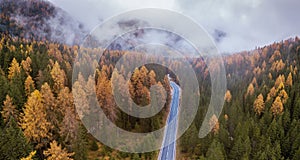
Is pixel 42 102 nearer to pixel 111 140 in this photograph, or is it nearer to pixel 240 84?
pixel 111 140

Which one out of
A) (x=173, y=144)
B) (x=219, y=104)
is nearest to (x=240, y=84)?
(x=219, y=104)

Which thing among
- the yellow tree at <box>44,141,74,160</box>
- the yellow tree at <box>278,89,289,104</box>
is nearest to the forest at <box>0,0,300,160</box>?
the yellow tree at <box>44,141,74,160</box>

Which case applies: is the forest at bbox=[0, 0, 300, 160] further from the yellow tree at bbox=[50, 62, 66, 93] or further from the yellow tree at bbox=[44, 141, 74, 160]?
the yellow tree at bbox=[50, 62, 66, 93]

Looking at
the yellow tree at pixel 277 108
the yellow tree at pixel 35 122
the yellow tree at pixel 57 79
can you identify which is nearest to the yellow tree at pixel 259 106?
the yellow tree at pixel 277 108

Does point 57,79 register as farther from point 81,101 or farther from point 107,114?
point 107,114

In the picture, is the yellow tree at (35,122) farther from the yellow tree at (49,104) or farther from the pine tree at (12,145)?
the pine tree at (12,145)

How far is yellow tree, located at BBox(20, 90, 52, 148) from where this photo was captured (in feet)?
127

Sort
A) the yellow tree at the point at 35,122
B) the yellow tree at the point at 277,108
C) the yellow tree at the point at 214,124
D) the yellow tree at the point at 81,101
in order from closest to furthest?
the yellow tree at the point at 35,122 → the yellow tree at the point at 81,101 → the yellow tree at the point at 214,124 → the yellow tree at the point at 277,108

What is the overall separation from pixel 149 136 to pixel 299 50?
133776 mm

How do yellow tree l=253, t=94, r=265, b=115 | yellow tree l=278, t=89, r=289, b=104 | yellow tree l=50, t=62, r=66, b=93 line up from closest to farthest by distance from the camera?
yellow tree l=50, t=62, r=66, b=93, yellow tree l=253, t=94, r=265, b=115, yellow tree l=278, t=89, r=289, b=104

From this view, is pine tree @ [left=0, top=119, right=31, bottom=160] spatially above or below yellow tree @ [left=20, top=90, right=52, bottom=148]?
below

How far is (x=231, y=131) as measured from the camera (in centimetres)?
6338

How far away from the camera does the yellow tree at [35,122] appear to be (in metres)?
38.7

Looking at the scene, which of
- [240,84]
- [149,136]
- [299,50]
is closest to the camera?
[149,136]
